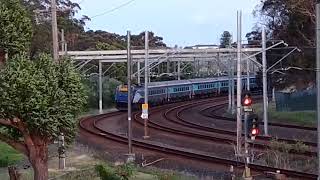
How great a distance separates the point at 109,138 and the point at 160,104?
30.6 m

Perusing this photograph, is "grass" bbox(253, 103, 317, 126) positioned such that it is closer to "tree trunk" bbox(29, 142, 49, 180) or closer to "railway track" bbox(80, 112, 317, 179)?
"railway track" bbox(80, 112, 317, 179)

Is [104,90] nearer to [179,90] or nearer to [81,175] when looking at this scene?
[179,90]

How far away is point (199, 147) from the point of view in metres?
33.1

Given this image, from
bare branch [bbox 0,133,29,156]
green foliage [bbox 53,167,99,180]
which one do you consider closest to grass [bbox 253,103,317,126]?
green foliage [bbox 53,167,99,180]

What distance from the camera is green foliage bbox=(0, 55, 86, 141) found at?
14398 millimetres

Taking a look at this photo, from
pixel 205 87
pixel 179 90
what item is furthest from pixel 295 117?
pixel 205 87

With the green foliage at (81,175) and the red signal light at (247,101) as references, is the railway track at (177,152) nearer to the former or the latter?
the red signal light at (247,101)

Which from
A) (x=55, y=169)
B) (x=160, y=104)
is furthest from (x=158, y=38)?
(x=55, y=169)

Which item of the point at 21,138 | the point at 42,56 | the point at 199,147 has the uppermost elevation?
the point at 42,56

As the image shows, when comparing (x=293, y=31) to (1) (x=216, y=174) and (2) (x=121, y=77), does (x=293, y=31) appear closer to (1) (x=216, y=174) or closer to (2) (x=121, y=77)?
(1) (x=216, y=174)

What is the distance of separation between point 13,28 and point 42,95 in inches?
79.9

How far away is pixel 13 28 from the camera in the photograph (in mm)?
15422

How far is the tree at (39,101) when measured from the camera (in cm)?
1441

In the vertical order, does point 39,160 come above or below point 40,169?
above
